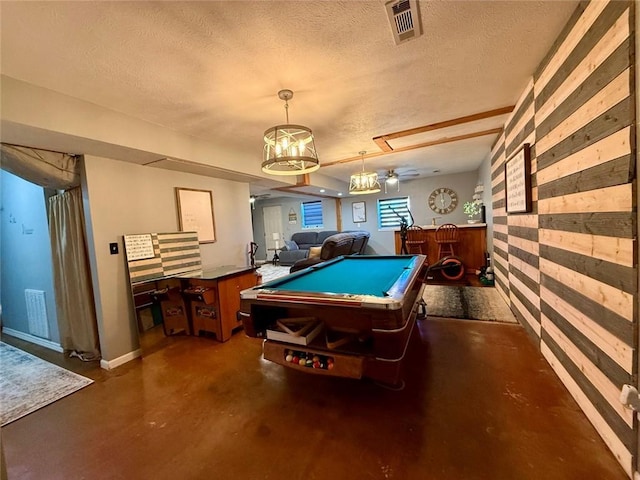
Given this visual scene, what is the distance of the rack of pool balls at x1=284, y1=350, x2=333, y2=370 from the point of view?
173cm

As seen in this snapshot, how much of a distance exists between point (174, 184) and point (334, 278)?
2514mm

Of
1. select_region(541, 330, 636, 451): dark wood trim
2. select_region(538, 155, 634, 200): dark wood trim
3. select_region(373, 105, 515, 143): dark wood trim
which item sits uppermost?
select_region(373, 105, 515, 143): dark wood trim

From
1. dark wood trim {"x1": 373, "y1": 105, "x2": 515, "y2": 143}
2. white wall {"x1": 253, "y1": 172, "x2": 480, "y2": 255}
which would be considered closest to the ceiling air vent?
dark wood trim {"x1": 373, "y1": 105, "x2": 515, "y2": 143}

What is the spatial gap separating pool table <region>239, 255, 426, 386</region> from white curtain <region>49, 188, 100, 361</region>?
2.00m

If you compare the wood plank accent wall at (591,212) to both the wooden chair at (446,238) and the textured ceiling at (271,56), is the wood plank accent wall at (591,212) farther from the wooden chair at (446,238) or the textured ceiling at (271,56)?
the wooden chair at (446,238)

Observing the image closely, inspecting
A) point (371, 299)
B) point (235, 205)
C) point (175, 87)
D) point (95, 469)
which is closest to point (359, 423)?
point (371, 299)

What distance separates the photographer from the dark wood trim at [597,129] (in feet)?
4.05

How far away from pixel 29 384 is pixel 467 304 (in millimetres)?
4915

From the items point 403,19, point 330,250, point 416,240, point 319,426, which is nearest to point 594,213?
point 403,19

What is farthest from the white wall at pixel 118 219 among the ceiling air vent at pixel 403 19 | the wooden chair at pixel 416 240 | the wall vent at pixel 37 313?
the wooden chair at pixel 416 240

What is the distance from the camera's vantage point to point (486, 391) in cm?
195

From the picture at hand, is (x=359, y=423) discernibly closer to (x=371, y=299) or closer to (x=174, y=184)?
(x=371, y=299)

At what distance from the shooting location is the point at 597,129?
1.43 m

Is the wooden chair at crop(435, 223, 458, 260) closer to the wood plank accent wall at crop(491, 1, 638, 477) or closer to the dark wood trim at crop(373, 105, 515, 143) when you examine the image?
the dark wood trim at crop(373, 105, 515, 143)
